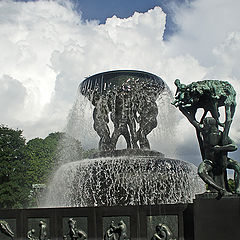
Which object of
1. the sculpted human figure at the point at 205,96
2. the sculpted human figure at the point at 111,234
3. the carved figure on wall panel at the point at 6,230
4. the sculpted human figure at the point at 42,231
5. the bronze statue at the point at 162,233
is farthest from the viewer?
the sculpted human figure at the point at 205,96

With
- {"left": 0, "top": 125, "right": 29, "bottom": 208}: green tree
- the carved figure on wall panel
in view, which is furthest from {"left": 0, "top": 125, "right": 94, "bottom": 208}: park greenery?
the carved figure on wall panel

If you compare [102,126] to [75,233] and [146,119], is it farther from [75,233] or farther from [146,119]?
[75,233]

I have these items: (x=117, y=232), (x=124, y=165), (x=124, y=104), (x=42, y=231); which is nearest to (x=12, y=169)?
(x=124, y=104)

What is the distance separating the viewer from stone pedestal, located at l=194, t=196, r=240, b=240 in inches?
336

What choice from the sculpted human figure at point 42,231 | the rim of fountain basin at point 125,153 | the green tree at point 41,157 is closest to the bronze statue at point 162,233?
the sculpted human figure at point 42,231

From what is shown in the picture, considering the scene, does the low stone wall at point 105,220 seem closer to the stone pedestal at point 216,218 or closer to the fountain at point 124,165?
the stone pedestal at point 216,218

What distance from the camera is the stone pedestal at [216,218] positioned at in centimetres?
852

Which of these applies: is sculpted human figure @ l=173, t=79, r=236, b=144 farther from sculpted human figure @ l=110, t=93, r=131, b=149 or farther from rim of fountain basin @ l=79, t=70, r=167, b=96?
sculpted human figure @ l=110, t=93, r=131, b=149

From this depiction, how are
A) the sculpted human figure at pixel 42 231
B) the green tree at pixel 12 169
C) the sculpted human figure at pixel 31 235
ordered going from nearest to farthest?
the sculpted human figure at pixel 42 231 → the sculpted human figure at pixel 31 235 → the green tree at pixel 12 169

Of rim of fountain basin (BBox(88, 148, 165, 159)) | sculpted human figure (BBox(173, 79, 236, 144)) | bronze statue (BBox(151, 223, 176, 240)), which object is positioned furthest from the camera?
rim of fountain basin (BBox(88, 148, 165, 159))

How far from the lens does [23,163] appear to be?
4334 cm

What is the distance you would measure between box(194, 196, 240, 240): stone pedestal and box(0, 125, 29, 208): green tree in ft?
103

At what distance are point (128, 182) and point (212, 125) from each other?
13.2 ft

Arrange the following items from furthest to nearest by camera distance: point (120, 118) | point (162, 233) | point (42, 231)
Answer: point (120, 118) < point (42, 231) < point (162, 233)
